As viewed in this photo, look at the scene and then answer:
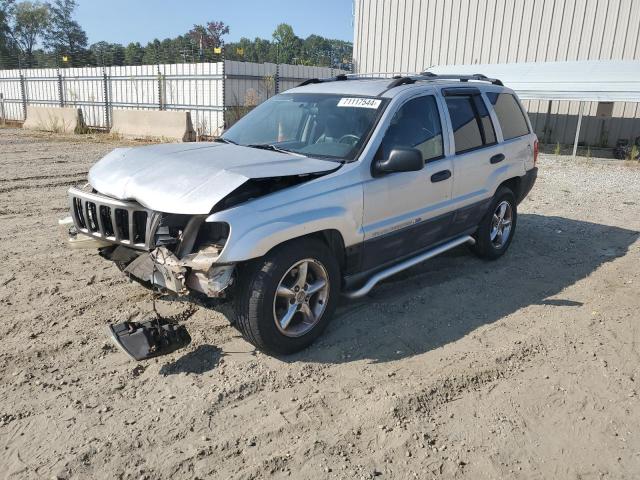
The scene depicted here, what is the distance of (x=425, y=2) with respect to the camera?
2155 centimetres

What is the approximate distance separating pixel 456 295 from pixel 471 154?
1.40m

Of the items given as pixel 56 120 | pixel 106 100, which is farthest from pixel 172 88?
pixel 56 120

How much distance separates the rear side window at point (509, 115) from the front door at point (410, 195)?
1312 millimetres

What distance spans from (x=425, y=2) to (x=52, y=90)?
54.4 ft

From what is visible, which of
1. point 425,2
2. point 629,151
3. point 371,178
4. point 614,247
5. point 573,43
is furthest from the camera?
point 425,2

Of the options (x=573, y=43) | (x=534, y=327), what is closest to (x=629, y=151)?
(x=573, y=43)

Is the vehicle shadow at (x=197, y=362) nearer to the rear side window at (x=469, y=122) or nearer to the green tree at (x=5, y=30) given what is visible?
the rear side window at (x=469, y=122)

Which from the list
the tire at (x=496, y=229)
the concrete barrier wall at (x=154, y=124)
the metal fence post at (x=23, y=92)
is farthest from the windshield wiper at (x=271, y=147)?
the metal fence post at (x=23, y=92)

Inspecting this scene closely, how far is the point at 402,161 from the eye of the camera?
13.1 feet

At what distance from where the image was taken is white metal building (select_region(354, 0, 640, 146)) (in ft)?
59.8

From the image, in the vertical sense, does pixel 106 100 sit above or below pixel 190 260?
above

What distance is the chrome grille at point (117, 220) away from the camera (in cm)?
355

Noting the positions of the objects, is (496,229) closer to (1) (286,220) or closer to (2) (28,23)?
(1) (286,220)

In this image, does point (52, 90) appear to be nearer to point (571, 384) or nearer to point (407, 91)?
point (407, 91)
